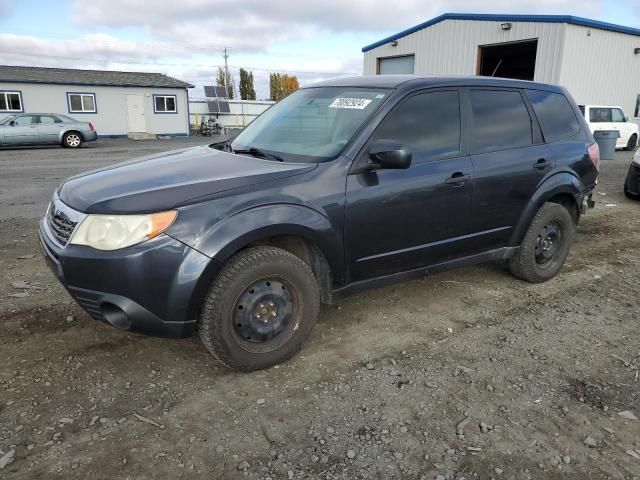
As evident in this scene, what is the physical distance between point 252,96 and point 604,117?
57345mm

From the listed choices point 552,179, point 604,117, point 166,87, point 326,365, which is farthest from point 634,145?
point 166,87

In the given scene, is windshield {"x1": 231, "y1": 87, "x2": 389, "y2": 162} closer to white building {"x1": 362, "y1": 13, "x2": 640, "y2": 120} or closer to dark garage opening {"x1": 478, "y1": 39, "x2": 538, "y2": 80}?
white building {"x1": 362, "y1": 13, "x2": 640, "y2": 120}

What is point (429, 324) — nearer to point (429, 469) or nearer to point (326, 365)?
point (326, 365)

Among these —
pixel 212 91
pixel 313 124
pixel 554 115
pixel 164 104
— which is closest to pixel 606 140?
pixel 554 115

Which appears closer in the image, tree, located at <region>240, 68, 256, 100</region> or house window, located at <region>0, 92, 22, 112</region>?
house window, located at <region>0, 92, 22, 112</region>

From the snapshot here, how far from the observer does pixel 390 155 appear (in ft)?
10.5

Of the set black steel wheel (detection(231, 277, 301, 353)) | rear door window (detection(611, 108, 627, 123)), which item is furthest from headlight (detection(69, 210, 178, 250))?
rear door window (detection(611, 108, 627, 123))

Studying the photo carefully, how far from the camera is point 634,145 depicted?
1938 cm

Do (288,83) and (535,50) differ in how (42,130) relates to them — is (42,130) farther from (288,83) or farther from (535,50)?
(288,83)

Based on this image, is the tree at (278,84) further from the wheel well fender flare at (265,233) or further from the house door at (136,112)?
the wheel well fender flare at (265,233)

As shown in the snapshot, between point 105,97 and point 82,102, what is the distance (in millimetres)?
1197

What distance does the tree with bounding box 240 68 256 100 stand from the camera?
67812mm

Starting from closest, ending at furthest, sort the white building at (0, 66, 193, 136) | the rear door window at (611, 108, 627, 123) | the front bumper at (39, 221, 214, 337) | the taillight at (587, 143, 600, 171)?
the front bumper at (39, 221, 214, 337) < the taillight at (587, 143, 600, 171) < the rear door window at (611, 108, 627, 123) < the white building at (0, 66, 193, 136)

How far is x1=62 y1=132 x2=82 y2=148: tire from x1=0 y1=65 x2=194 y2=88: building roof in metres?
6.87
